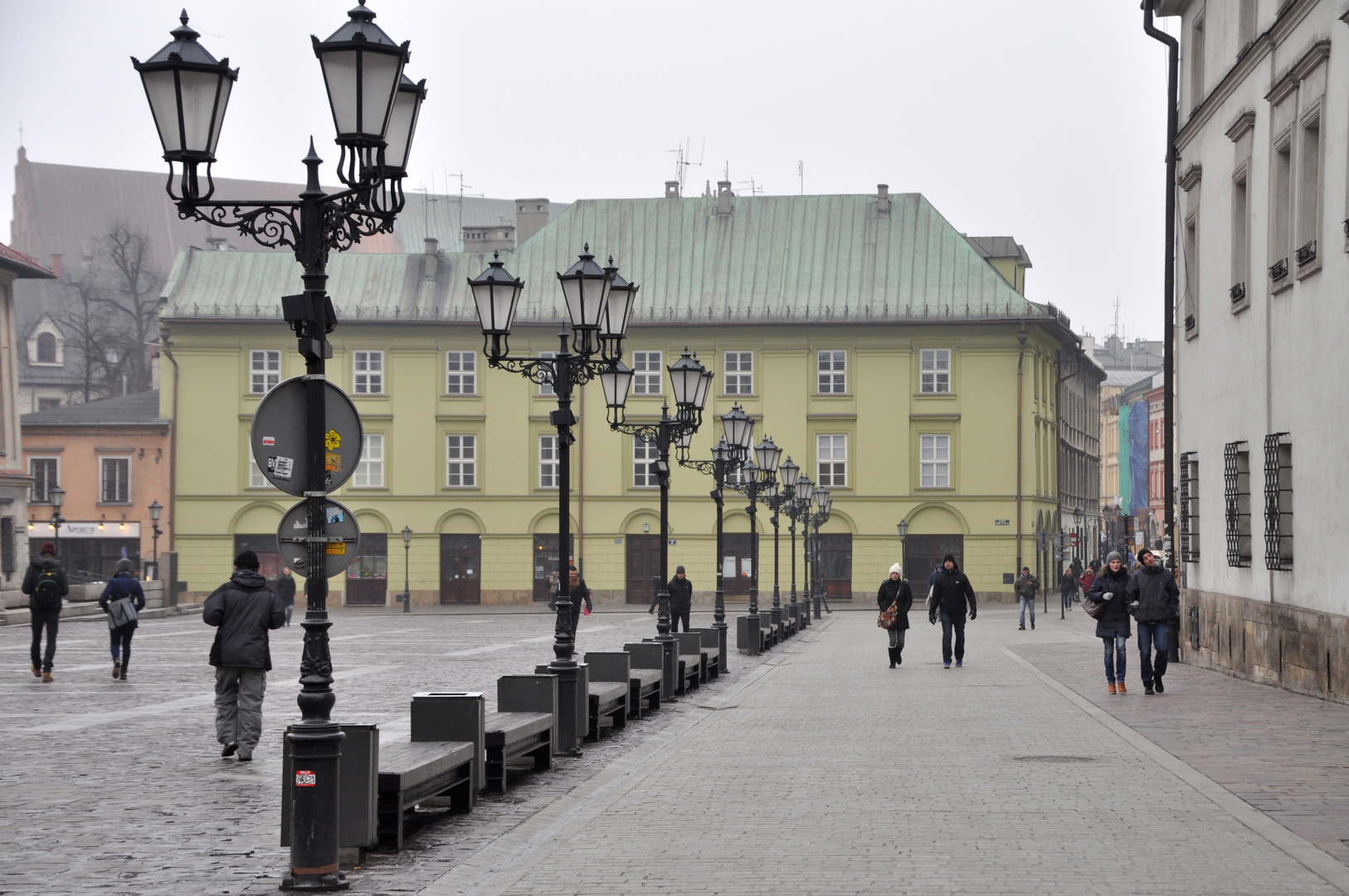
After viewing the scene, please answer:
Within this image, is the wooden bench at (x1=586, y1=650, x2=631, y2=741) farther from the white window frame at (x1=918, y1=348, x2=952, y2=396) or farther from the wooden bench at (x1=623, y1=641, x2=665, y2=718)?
the white window frame at (x1=918, y1=348, x2=952, y2=396)

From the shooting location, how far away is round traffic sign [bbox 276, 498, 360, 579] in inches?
339

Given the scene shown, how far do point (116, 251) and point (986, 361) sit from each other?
38.8 metres

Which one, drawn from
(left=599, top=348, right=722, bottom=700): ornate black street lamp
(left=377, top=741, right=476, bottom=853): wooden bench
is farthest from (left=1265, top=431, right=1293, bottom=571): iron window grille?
(left=377, top=741, right=476, bottom=853): wooden bench

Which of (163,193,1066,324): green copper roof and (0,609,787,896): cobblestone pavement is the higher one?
(163,193,1066,324): green copper roof

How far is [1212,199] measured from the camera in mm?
26250

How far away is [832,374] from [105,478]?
97.2 feet

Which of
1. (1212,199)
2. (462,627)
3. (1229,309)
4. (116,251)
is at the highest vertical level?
(116,251)

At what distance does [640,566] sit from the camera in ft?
219

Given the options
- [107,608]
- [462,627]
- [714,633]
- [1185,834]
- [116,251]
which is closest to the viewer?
[1185,834]

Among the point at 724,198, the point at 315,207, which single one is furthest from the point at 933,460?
the point at 315,207

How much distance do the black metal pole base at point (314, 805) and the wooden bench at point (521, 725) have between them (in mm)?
3334

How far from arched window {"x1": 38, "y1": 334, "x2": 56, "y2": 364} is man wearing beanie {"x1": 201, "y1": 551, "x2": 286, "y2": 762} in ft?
313

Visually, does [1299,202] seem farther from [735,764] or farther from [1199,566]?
[735,764]

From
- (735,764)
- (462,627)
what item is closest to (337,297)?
(462,627)
